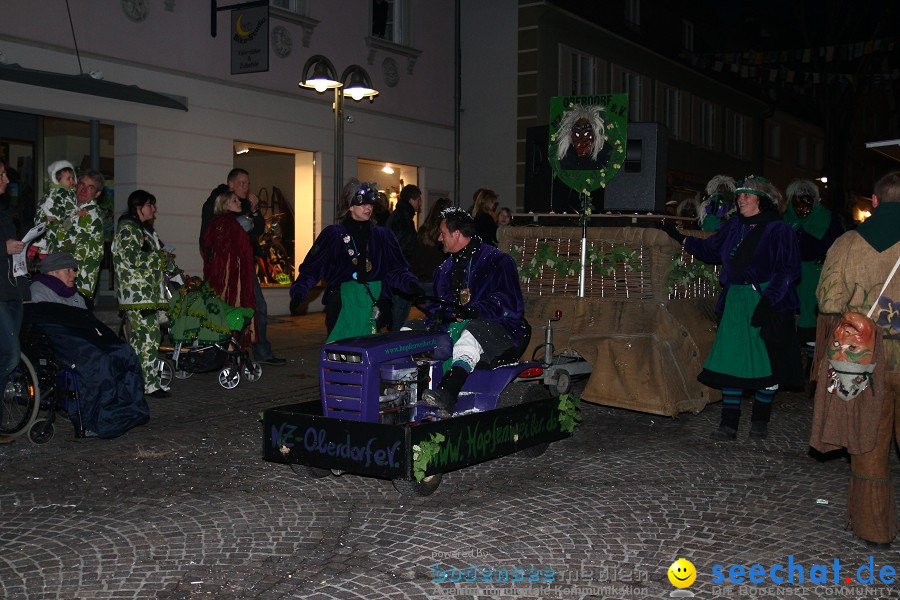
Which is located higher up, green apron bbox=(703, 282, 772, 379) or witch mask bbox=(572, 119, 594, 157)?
witch mask bbox=(572, 119, 594, 157)

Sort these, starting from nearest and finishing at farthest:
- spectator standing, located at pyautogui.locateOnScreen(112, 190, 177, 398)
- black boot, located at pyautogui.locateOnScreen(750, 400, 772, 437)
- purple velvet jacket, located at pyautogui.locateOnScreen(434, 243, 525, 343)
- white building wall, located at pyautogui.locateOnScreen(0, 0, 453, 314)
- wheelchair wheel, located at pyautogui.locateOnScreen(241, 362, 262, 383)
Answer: purple velvet jacket, located at pyautogui.locateOnScreen(434, 243, 525, 343) → black boot, located at pyautogui.locateOnScreen(750, 400, 772, 437) → spectator standing, located at pyautogui.locateOnScreen(112, 190, 177, 398) → wheelchair wheel, located at pyautogui.locateOnScreen(241, 362, 262, 383) → white building wall, located at pyautogui.locateOnScreen(0, 0, 453, 314)

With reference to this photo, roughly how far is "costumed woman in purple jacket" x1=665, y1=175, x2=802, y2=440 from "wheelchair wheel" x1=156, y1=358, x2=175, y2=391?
5.05 metres

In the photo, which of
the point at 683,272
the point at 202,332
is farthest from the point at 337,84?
the point at 683,272

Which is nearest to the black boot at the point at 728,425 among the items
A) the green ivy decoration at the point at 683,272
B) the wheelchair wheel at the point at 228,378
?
Answer: the green ivy decoration at the point at 683,272

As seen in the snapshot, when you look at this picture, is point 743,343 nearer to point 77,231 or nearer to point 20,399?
point 20,399

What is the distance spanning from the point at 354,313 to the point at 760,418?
10.8 ft

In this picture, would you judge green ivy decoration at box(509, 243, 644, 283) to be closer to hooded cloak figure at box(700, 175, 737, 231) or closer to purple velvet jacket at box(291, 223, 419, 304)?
purple velvet jacket at box(291, 223, 419, 304)

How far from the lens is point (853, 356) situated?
4.83 metres

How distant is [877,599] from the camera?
4.23 meters

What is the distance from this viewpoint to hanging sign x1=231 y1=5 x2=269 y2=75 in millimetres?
13898

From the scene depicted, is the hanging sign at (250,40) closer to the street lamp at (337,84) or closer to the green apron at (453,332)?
the street lamp at (337,84)

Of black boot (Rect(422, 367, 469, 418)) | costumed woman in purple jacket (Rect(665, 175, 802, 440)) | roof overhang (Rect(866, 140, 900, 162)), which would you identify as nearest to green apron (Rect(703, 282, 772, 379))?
costumed woman in purple jacket (Rect(665, 175, 802, 440))

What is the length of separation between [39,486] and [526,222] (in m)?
4.72

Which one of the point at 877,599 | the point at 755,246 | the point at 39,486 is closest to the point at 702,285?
the point at 755,246
